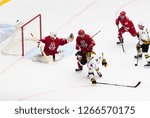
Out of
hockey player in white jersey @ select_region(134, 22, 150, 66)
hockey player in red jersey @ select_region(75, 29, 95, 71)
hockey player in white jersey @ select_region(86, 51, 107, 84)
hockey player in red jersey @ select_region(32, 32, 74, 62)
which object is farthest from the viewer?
hockey player in red jersey @ select_region(32, 32, 74, 62)

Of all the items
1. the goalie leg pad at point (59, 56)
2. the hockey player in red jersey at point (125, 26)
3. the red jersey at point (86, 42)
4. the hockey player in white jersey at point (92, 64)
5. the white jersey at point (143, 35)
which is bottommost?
the hockey player in white jersey at point (92, 64)

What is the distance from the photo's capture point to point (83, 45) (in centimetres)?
1221

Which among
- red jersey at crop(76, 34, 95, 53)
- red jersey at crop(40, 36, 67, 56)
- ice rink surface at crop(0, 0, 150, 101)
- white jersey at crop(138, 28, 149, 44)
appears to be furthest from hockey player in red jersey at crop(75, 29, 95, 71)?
white jersey at crop(138, 28, 149, 44)

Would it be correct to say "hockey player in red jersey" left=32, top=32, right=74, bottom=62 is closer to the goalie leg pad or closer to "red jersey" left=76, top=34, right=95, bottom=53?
the goalie leg pad

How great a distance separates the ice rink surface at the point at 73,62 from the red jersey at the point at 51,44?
31 centimetres

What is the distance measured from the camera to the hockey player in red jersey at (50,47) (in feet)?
42.6

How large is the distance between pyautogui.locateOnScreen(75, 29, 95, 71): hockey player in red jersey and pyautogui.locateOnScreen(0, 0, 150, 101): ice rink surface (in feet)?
1.25

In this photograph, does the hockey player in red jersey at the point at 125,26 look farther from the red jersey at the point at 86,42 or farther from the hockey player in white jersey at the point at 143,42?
the red jersey at the point at 86,42

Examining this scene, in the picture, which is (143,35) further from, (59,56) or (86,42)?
(59,56)

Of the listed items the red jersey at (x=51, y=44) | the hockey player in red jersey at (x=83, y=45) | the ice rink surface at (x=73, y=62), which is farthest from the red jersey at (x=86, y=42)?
the red jersey at (x=51, y=44)

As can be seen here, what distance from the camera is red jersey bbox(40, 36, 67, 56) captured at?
13.0 metres

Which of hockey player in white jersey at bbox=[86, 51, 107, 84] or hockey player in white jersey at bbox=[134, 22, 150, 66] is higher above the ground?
→ hockey player in white jersey at bbox=[134, 22, 150, 66]

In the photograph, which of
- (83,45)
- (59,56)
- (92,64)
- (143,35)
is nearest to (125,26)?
(143,35)

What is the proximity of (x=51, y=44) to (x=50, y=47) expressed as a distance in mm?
77
